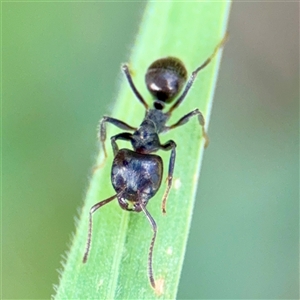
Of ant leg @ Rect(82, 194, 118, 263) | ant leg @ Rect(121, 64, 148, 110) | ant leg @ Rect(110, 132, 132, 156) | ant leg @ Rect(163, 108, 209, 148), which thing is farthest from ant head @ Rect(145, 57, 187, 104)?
ant leg @ Rect(82, 194, 118, 263)

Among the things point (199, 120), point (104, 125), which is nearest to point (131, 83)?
point (104, 125)

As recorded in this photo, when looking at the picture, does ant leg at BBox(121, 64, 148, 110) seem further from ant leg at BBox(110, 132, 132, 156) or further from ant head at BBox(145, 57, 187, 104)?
ant leg at BBox(110, 132, 132, 156)

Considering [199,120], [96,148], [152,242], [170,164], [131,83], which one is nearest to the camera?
[152,242]

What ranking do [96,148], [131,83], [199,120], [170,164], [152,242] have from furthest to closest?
1. [96,148]
2. [131,83]
3. [199,120]
4. [170,164]
5. [152,242]

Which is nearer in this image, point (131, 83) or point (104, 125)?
point (104, 125)

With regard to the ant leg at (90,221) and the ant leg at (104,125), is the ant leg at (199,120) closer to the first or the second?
the ant leg at (104,125)

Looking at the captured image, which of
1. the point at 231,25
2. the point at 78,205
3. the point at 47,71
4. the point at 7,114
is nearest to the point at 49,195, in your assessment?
the point at 78,205

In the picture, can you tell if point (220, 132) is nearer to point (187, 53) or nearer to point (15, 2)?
point (187, 53)

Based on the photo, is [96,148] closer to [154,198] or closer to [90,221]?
[154,198]
